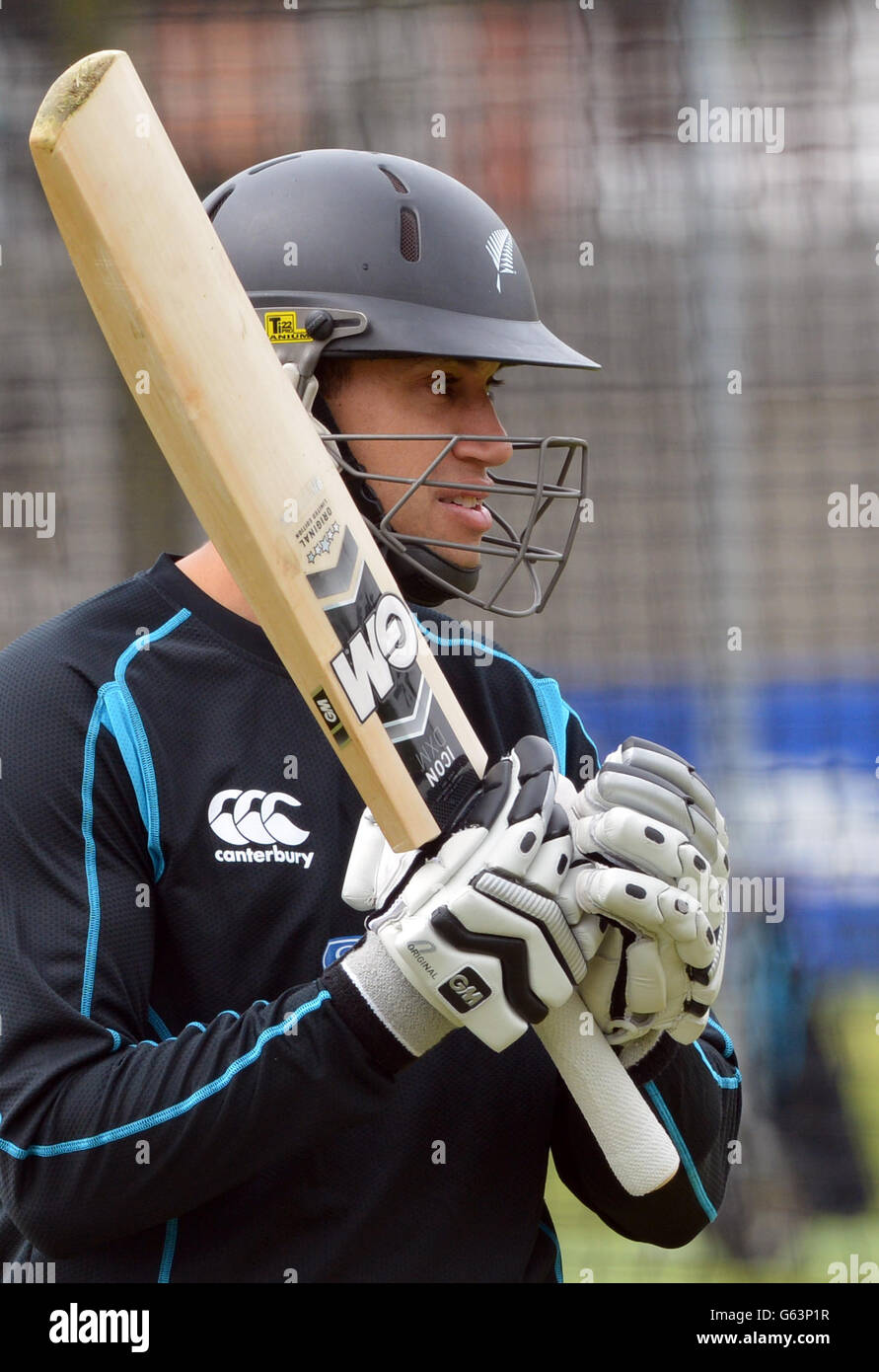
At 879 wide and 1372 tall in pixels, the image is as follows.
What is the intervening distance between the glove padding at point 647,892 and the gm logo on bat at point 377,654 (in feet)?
0.61

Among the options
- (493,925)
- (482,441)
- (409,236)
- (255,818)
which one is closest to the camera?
(493,925)

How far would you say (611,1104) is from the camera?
4.49 ft

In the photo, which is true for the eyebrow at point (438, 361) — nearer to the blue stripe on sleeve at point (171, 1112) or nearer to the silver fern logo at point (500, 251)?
the silver fern logo at point (500, 251)

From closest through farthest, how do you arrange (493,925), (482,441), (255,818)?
(493,925)
(255,818)
(482,441)

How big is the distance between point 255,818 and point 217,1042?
8.8 inches

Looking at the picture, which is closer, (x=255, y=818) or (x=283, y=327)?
A: (x=255, y=818)

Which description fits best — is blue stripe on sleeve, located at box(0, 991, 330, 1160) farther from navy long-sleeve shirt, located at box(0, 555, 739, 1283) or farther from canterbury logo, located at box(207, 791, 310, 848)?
canterbury logo, located at box(207, 791, 310, 848)

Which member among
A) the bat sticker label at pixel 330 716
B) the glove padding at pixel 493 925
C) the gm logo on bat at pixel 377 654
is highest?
the gm logo on bat at pixel 377 654

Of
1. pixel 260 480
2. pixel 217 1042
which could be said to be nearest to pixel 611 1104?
pixel 217 1042

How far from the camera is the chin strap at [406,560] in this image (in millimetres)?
1589

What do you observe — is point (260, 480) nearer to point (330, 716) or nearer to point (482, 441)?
point (330, 716)

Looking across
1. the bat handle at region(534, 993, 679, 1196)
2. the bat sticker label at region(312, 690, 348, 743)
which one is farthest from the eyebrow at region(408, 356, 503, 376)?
the bat handle at region(534, 993, 679, 1196)

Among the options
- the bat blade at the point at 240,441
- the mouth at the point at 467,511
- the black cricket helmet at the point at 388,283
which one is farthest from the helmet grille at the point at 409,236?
the bat blade at the point at 240,441

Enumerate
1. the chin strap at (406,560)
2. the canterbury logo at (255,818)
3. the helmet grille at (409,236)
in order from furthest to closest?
the helmet grille at (409,236)
the chin strap at (406,560)
the canterbury logo at (255,818)
